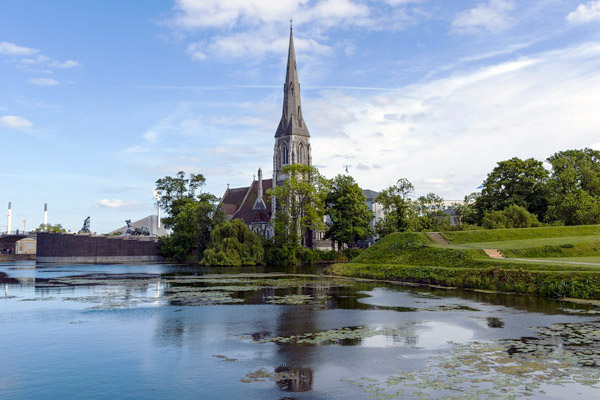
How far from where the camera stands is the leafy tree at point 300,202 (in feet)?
271

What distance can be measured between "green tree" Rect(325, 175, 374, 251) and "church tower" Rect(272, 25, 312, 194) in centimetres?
3021

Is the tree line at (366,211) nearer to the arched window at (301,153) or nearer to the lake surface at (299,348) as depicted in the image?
the arched window at (301,153)

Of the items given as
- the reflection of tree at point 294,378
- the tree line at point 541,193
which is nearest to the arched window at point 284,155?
the tree line at point 541,193

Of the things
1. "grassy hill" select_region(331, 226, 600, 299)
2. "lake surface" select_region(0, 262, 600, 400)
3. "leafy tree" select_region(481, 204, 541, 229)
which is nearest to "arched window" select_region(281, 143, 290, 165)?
"leafy tree" select_region(481, 204, 541, 229)

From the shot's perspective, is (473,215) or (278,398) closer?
(278,398)

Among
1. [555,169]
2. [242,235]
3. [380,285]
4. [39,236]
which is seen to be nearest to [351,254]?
[242,235]

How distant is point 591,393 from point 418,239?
37670mm

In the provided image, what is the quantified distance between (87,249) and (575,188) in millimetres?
81798

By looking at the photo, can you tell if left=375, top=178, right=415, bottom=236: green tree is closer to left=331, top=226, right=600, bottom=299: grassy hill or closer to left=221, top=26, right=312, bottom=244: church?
left=331, top=226, right=600, bottom=299: grassy hill

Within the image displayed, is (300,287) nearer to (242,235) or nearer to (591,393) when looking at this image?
(591,393)

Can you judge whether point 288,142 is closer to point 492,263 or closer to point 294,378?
point 492,263

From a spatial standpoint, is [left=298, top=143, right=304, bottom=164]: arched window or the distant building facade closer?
[left=298, top=143, right=304, bottom=164]: arched window

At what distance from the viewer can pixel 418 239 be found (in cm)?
4872

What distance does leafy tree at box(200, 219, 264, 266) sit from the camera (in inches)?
2933
